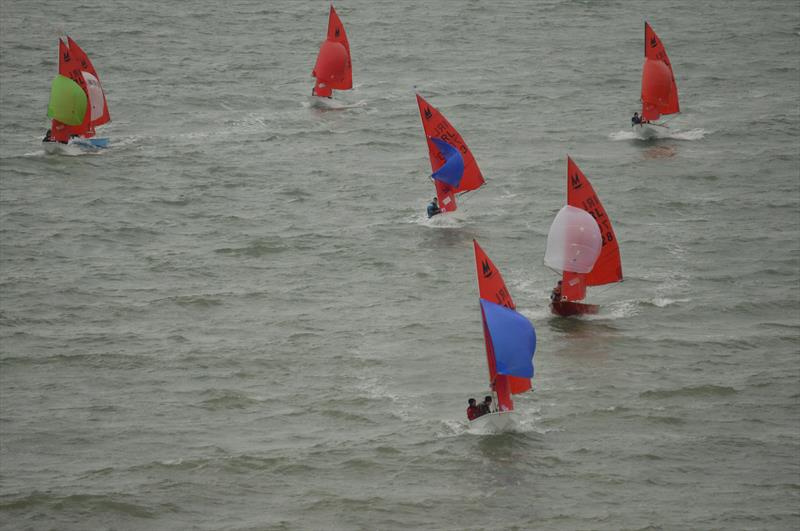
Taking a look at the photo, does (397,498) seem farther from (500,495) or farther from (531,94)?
(531,94)

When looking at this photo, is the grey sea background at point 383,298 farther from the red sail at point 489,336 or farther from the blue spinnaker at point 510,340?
the blue spinnaker at point 510,340

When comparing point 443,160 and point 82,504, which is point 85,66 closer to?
point 443,160

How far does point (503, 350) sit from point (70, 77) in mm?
40992

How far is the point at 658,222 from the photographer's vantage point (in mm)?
59562

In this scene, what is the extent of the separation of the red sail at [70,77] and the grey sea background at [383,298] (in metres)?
1.27

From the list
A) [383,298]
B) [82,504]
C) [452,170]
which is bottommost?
[82,504]

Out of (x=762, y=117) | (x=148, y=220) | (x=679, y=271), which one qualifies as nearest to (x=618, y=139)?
A: (x=762, y=117)

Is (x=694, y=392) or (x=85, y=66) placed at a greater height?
(x=85, y=66)

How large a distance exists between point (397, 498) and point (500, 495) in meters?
2.85

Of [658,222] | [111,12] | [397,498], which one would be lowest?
[397,498]

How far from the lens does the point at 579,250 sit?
47.8 metres

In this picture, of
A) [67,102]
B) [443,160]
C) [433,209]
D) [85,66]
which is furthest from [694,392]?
[85,66]

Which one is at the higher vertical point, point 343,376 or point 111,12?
point 111,12

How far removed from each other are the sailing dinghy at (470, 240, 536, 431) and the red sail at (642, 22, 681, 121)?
33810 mm
